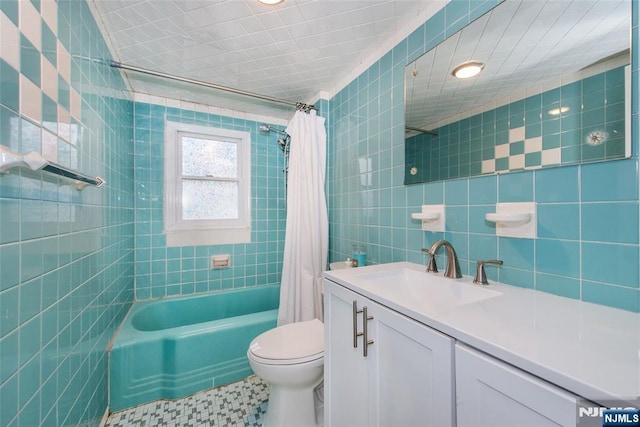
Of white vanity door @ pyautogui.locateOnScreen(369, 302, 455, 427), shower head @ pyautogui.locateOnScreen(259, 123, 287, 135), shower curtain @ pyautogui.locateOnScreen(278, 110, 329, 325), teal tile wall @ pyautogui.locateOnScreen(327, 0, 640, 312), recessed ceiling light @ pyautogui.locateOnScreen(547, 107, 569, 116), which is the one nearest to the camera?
white vanity door @ pyautogui.locateOnScreen(369, 302, 455, 427)

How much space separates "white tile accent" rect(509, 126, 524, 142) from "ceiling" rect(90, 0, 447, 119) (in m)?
0.78

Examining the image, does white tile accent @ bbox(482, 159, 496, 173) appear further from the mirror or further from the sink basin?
the sink basin

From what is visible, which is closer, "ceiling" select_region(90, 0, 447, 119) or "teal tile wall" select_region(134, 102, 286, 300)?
"ceiling" select_region(90, 0, 447, 119)

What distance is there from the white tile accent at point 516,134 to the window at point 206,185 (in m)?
2.21

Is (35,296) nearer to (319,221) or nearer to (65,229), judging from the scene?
(65,229)

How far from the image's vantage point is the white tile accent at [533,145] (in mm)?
866

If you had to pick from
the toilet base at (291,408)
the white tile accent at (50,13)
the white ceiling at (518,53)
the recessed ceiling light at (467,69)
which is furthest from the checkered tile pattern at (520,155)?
the white tile accent at (50,13)

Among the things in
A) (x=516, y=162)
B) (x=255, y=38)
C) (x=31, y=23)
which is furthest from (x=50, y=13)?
(x=516, y=162)

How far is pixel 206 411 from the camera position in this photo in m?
1.49

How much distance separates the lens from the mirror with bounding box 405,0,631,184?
2.42 ft

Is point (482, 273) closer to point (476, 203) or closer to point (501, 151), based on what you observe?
point (476, 203)

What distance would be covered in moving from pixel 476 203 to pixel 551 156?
0.29 m

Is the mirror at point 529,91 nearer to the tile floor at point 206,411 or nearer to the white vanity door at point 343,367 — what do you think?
the white vanity door at point 343,367

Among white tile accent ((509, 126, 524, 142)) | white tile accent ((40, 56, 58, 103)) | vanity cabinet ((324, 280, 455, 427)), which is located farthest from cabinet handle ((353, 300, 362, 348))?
white tile accent ((40, 56, 58, 103))
